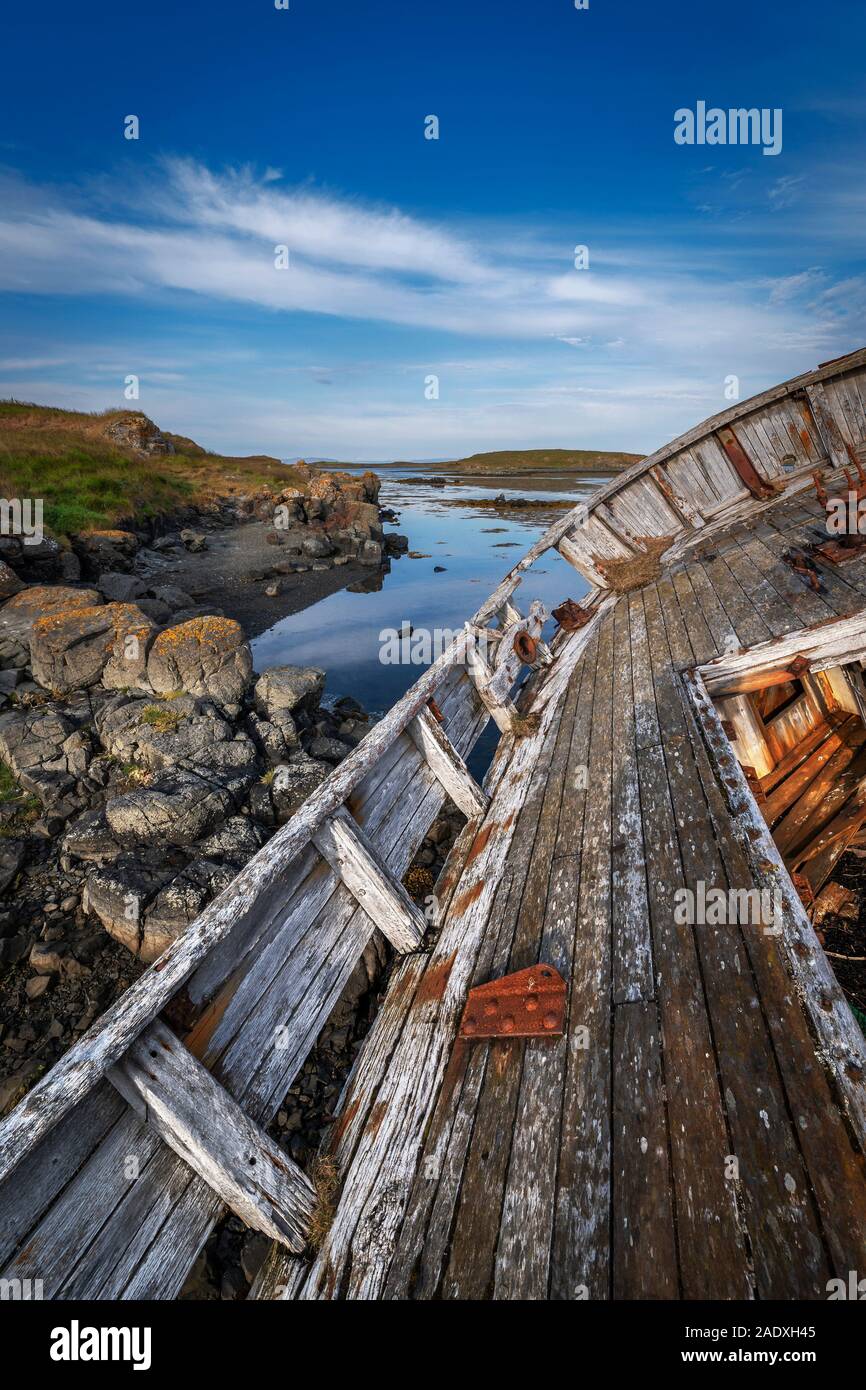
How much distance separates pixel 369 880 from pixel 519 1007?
128 cm

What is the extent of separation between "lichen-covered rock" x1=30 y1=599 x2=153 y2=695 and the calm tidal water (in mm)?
4610

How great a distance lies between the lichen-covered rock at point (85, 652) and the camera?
12375 millimetres

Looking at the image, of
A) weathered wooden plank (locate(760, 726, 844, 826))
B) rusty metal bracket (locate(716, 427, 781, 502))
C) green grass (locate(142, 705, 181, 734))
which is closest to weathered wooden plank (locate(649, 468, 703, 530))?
rusty metal bracket (locate(716, 427, 781, 502))

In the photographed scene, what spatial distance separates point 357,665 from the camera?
17312 millimetres

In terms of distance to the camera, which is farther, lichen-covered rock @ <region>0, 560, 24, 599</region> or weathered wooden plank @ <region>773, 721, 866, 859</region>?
lichen-covered rock @ <region>0, 560, 24, 599</region>

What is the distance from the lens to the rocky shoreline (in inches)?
255

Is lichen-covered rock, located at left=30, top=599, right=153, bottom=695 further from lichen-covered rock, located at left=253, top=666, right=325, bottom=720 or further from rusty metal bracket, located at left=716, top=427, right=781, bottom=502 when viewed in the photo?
rusty metal bracket, located at left=716, top=427, right=781, bottom=502

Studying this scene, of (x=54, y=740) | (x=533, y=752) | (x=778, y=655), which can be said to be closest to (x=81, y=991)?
(x=54, y=740)

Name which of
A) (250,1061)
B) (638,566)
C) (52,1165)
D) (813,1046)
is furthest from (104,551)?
(813,1046)

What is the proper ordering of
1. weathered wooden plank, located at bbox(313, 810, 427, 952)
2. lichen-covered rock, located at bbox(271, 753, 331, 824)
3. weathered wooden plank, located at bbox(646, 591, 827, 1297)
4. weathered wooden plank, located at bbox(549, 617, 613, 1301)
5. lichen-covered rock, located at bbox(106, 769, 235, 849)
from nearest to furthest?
1. weathered wooden plank, located at bbox(646, 591, 827, 1297)
2. weathered wooden plank, located at bbox(549, 617, 613, 1301)
3. weathered wooden plank, located at bbox(313, 810, 427, 952)
4. lichen-covered rock, located at bbox(106, 769, 235, 849)
5. lichen-covered rock, located at bbox(271, 753, 331, 824)

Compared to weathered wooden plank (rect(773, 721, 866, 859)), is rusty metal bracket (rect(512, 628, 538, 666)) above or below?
above

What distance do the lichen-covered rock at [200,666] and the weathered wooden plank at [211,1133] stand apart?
9918 millimetres

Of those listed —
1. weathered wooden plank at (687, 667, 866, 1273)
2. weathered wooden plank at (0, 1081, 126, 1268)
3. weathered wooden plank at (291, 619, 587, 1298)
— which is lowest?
weathered wooden plank at (291, 619, 587, 1298)
